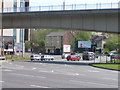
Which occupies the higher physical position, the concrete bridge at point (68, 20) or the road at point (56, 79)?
the concrete bridge at point (68, 20)

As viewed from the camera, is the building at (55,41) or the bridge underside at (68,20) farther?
the building at (55,41)

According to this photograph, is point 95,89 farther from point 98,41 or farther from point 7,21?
point 98,41

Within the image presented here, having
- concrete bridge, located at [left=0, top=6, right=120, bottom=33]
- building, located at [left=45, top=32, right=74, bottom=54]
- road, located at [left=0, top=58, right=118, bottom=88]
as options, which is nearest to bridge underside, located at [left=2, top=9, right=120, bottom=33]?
concrete bridge, located at [left=0, top=6, right=120, bottom=33]

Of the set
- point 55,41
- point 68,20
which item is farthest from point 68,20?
point 55,41

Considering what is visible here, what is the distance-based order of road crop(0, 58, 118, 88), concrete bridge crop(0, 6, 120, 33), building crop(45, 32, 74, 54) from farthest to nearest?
1. building crop(45, 32, 74, 54)
2. concrete bridge crop(0, 6, 120, 33)
3. road crop(0, 58, 118, 88)

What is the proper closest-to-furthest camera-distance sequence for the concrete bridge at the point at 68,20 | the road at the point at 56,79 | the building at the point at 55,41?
1. the road at the point at 56,79
2. the concrete bridge at the point at 68,20
3. the building at the point at 55,41

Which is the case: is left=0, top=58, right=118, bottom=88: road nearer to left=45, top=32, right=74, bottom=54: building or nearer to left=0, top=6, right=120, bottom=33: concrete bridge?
left=0, top=6, right=120, bottom=33: concrete bridge

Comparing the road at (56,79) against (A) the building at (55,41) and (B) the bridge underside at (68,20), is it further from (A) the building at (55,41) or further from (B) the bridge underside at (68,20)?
(A) the building at (55,41)

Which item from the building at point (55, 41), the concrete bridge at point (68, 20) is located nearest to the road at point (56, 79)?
the concrete bridge at point (68, 20)

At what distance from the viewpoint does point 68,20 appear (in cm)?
4331

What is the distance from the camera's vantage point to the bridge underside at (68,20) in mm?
40500

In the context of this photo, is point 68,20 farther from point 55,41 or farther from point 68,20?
point 55,41

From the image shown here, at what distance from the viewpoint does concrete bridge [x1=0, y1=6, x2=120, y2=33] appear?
40.5 meters

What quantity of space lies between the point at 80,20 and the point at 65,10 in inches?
98.7
